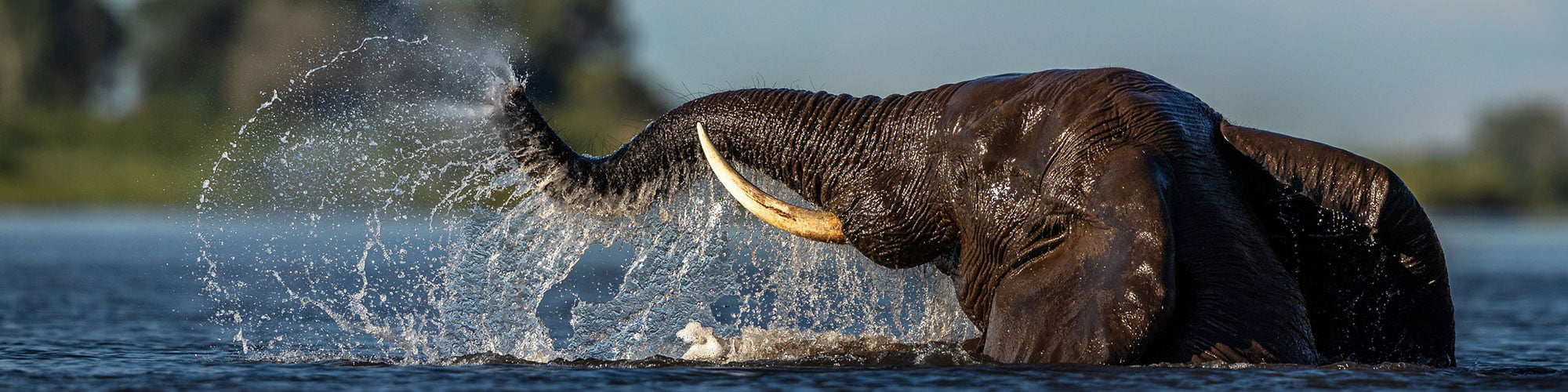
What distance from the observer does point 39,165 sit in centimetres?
5794

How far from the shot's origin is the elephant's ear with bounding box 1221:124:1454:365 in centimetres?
751

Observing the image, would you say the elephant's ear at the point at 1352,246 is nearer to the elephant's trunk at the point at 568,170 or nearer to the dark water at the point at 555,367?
the dark water at the point at 555,367

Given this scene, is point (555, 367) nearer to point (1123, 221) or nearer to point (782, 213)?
point (782, 213)

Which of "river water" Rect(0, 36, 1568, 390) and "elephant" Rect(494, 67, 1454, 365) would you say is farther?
"river water" Rect(0, 36, 1568, 390)

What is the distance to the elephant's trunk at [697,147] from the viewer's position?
8.54 metres

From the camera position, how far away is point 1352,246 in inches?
302

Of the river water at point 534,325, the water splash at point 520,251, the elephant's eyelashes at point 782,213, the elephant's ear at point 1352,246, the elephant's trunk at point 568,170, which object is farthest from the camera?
the water splash at point 520,251

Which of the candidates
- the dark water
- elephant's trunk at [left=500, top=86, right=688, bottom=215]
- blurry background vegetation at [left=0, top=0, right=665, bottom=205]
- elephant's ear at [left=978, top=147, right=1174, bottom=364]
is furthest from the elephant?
blurry background vegetation at [left=0, top=0, right=665, bottom=205]

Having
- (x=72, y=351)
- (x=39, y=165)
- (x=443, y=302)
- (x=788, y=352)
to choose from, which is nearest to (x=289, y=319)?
(x=72, y=351)

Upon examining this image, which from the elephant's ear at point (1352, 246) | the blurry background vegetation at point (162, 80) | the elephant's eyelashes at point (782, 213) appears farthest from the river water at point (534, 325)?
the blurry background vegetation at point (162, 80)

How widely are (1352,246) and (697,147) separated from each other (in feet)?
9.89

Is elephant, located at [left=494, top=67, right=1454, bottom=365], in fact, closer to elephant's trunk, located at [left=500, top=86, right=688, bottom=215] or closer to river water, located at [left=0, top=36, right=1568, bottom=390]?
river water, located at [left=0, top=36, right=1568, bottom=390]

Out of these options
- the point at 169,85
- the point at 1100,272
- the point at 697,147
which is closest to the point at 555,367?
the point at 697,147

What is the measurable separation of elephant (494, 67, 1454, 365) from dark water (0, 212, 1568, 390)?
175mm
